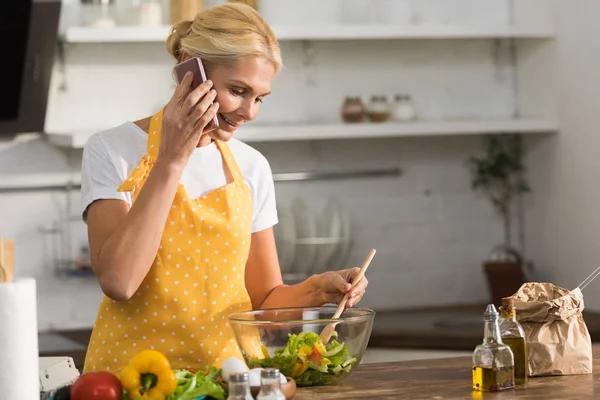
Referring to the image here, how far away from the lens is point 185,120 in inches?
76.2

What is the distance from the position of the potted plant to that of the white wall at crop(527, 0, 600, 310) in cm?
9

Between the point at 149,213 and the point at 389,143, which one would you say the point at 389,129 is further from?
the point at 149,213

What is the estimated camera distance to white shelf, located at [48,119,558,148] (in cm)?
372

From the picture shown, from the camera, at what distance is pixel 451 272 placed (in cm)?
421

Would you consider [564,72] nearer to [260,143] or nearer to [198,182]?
[260,143]

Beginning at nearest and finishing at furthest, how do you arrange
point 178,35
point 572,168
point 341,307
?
point 341,307
point 178,35
point 572,168

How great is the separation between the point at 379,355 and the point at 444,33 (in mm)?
1232

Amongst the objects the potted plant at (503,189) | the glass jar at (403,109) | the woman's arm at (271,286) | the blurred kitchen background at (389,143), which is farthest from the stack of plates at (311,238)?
the woman's arm at (271,286)

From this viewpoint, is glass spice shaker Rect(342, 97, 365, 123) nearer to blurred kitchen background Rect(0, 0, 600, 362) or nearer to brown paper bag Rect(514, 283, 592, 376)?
blurred kitchen background Rect(0, 0, 600, 362)

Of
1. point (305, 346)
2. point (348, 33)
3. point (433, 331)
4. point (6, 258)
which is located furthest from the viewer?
point (348, 33)

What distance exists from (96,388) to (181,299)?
512mm

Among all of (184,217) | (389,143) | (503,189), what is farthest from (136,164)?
(503,189)

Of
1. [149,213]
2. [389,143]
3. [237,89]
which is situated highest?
[237,89]

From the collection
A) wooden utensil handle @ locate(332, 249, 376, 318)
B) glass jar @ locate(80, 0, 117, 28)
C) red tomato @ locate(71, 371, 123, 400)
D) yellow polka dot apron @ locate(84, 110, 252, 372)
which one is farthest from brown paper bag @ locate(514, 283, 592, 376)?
glass jar @ locate(80, 0, 117, 28)
